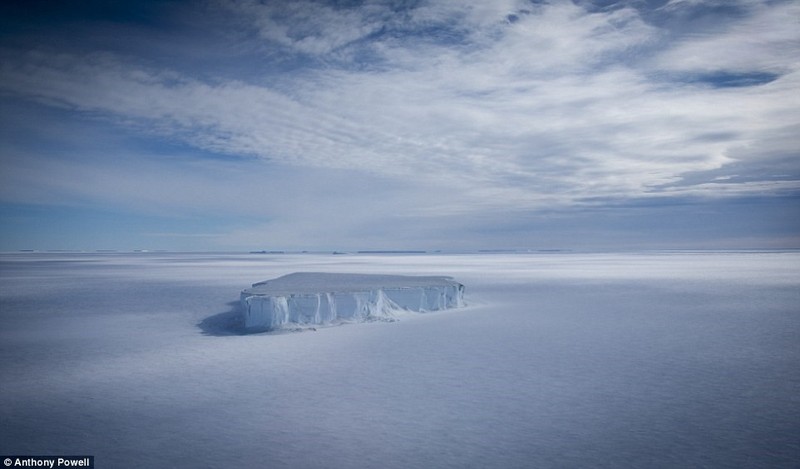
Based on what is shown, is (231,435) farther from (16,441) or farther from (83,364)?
(83,364)

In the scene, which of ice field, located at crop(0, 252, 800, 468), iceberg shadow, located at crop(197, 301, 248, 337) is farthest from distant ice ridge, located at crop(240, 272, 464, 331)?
ice field, located at crop(0, 252, 800, 468)

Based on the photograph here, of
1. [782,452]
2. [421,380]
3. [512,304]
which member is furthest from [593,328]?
[782,452]

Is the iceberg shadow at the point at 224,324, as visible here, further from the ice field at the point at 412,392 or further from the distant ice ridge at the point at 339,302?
the distant ice ridge at the point at 339,302

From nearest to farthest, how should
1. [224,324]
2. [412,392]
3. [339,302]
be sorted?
[412,392], [224,324], [339,302]

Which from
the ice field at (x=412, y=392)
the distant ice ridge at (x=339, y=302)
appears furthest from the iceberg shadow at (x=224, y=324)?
the distant ice ridge at (x=339, y=302)

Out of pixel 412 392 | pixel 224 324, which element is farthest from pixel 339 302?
pixel 412 392

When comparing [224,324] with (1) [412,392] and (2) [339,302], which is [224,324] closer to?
(2) [339,302]

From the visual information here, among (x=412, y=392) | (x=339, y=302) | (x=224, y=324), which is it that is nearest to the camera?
(x=412, y=392)
